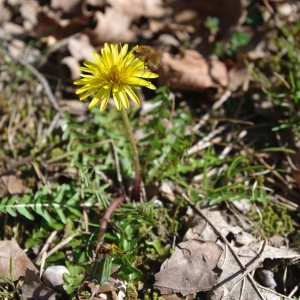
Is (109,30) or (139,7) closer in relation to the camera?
(109,30)

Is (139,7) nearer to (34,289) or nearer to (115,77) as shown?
(115,77)

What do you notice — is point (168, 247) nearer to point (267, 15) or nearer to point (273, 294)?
point (273, 294)

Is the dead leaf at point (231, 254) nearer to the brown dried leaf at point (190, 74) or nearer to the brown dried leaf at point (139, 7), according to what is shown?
the brown dried leaf at point (190, 74)

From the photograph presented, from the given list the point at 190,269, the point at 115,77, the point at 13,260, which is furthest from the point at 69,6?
the point at 190,269

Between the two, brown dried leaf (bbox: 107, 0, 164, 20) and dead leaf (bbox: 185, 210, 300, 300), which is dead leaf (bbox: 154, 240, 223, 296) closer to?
dead leaf (bbox: 185, 210, 300, 300)

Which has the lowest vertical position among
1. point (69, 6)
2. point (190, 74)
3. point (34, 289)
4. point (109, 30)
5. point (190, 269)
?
point (34, 289)

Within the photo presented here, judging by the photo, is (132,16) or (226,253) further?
(132,16)

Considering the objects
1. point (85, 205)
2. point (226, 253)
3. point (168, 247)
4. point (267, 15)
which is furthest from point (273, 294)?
point (267, 15)
